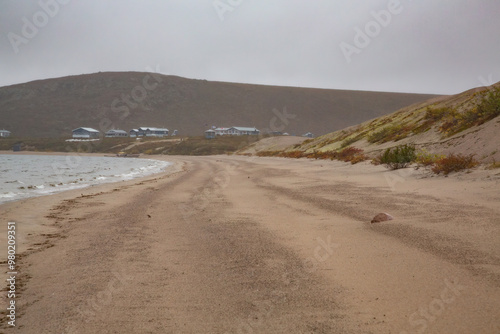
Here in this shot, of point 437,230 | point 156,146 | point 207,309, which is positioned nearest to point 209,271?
point 207,309

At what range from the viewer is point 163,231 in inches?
311

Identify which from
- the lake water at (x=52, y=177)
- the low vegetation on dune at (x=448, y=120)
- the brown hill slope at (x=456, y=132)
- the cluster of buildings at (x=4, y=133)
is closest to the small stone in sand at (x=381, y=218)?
the brown hill slope at (x=456, y=132)

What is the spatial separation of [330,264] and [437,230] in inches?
93.3

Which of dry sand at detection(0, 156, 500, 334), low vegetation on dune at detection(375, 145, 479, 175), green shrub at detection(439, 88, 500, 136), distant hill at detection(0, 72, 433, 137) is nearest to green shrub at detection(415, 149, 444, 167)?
low vegetation on dune at detection(375, 145, 479, 175)

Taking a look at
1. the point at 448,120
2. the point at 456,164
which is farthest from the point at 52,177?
the point at 448,120

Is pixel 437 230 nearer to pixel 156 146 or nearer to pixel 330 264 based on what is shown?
pixel 330 264

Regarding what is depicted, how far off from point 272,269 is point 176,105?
567ft

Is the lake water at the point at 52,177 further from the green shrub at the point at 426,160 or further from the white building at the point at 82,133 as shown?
the white building at the point at 82,133

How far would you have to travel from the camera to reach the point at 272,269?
5180mm

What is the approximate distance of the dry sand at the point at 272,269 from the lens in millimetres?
3707

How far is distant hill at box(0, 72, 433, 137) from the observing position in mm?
158250

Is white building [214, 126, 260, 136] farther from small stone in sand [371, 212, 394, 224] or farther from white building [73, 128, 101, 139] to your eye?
small stone in sand [371, 212, 394, 224]

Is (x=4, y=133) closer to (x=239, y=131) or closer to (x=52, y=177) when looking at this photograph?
(x=239, y=131)

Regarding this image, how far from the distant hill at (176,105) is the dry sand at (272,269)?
493 feet
